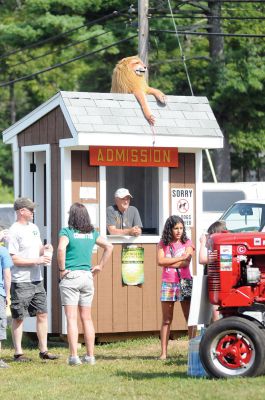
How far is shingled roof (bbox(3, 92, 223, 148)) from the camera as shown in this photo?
1288 centimetres

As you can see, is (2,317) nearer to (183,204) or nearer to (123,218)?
(123,218)

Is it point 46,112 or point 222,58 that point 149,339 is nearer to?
point 46,112

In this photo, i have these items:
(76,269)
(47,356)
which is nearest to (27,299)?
(47,356)

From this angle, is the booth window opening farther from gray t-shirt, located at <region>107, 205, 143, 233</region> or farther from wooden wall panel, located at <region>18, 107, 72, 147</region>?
wooden wall panel, located at <region>18, 107, 72, 147</region>

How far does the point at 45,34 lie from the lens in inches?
1293

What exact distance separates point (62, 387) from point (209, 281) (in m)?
1.72

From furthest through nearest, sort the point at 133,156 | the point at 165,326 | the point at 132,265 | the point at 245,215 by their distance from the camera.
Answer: the point at 245,215 → the point at 133,156 → the point at 132,265 → the point at 165,326

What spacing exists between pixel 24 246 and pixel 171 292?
5.58 feet

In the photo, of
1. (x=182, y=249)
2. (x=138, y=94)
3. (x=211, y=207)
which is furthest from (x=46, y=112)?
(x=211, y=207)

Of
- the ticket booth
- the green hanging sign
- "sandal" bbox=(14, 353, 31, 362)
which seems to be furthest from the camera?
the green hanging sign

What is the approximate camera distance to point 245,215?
1811cm

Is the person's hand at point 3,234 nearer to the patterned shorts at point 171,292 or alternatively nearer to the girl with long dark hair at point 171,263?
the girl with long dark hair at point 171,263

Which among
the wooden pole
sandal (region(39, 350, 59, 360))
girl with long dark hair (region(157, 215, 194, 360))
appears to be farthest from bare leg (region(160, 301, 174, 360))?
the wooden pole

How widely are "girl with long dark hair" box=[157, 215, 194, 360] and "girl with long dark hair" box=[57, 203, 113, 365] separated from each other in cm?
82
